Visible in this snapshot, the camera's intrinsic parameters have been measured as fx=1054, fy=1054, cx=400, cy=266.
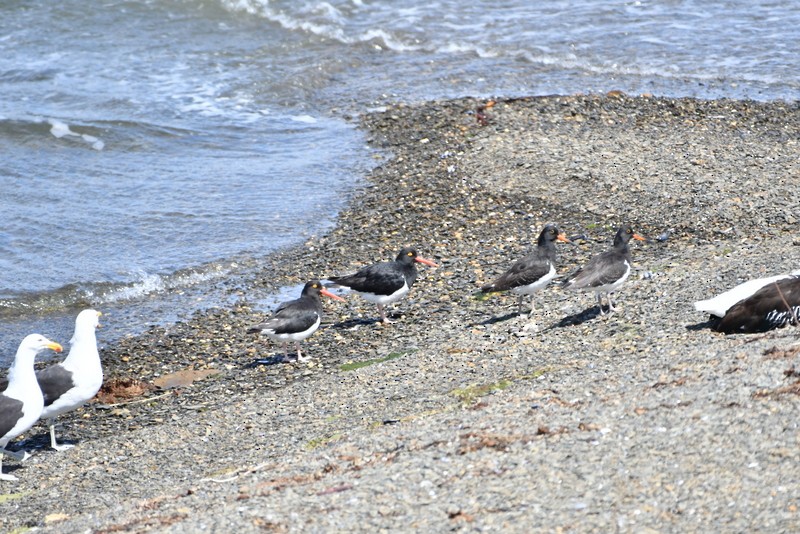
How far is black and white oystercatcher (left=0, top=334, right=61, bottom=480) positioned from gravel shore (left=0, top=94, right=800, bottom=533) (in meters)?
0.44

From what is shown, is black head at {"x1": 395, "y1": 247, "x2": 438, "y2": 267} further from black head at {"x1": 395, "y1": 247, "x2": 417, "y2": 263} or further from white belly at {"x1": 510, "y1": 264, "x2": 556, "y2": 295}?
white belly at {"x1": 510, "y1": 264, "x2": 556, "y2": 295}

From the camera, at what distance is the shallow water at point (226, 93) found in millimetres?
15898

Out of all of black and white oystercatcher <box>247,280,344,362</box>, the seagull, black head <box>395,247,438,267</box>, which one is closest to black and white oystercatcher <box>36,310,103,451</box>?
black and white oystercatcher <box>247,280,344,362</box>

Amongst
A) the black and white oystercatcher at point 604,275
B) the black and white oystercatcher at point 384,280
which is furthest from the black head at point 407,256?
the black and white oystercatcher at point 604,275

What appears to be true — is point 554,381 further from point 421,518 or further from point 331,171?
point 331,171

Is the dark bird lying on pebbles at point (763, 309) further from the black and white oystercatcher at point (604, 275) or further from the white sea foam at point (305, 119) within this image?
the white sea foam at point (305, 119)

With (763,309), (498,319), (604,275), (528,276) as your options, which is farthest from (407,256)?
(763,309)

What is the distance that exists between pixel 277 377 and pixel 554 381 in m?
3.49

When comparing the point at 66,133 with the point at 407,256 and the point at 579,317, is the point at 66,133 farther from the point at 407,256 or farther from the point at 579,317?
the point at 579,317

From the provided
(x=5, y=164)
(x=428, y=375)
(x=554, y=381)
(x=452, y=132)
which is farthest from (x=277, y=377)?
A: (x=5, y=164)

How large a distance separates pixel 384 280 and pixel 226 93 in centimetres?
1315

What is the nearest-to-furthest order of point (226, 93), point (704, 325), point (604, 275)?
1. point (704, 325)
2. point (604, 275)
3. point (226, 93)

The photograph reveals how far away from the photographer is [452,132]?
1992cm

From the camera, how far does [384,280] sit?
1289 centimetres
